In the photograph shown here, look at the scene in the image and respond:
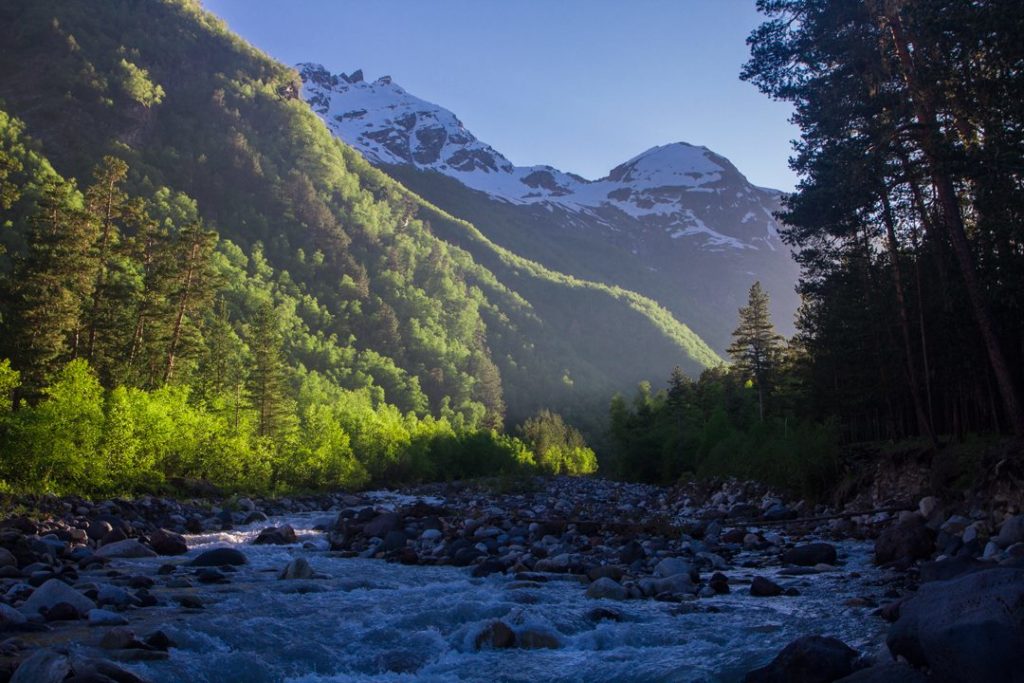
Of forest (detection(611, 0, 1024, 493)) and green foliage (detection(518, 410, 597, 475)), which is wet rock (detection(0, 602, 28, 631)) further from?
green foliage (detection(518, 410, 597, 475))

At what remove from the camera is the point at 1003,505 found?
47.9 ft

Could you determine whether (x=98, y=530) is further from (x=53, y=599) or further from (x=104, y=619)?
(x=104, y=619)

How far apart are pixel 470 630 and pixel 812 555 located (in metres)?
8.29

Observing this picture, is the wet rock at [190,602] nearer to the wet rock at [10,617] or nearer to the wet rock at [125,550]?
the wet rock at [10,617]

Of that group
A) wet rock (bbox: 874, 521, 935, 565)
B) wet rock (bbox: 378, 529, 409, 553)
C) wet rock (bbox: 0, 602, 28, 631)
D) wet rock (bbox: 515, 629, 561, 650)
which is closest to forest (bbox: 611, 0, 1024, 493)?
wet rock (bbox: 874, 521, 935, 565)

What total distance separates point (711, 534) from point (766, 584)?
7262mm

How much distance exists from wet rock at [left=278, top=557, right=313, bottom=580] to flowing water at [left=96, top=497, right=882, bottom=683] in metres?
0.65

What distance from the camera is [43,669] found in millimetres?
6566

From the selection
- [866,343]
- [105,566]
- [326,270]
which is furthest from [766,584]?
[326,270]

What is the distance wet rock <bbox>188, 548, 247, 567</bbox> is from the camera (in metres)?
15.6

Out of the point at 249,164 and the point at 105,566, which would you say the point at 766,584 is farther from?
the point at 249,164

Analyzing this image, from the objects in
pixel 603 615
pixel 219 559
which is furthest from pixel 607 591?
pixel 219 559

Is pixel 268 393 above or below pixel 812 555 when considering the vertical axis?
above

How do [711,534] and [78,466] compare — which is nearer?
[711,534]
